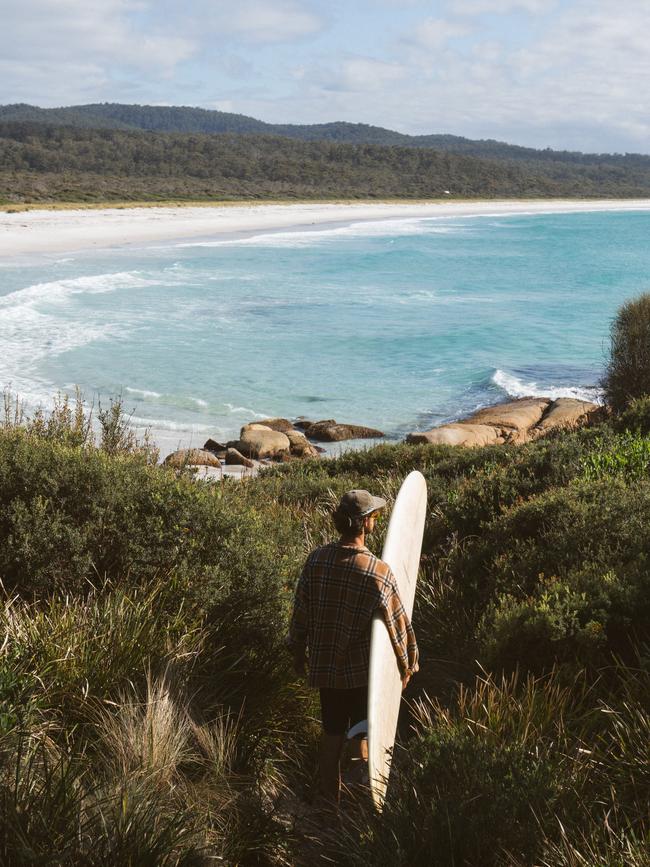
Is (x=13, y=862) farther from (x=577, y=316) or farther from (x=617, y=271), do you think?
(x=617, y=271)

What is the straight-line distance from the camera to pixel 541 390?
22.9 m

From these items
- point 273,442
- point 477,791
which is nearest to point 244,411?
point 273,442

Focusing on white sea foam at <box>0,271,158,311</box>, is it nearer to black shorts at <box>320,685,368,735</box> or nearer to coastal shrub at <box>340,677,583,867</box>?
black shorts at <box>320,685,368,735</box>

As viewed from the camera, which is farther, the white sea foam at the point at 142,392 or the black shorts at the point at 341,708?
the white sea foam at the point at 142,392

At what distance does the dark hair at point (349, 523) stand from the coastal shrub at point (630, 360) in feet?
40.3

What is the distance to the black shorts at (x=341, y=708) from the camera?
447 cm

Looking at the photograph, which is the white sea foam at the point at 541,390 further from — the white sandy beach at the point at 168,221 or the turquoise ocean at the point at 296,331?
the white sandy beach at the point at 168,221

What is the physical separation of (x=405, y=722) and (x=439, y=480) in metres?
4.74

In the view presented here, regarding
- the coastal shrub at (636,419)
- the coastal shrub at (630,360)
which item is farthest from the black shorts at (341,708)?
the coastal shrub at (630,360)

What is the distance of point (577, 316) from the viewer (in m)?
36.2

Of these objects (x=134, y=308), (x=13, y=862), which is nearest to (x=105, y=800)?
(x=13, y=862)

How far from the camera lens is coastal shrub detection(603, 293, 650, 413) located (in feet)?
52.4

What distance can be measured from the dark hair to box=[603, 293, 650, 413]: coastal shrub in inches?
484

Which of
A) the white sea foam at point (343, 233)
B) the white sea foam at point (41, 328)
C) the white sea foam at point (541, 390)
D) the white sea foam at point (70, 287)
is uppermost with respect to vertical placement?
the white sea foam at point (343, 233)
